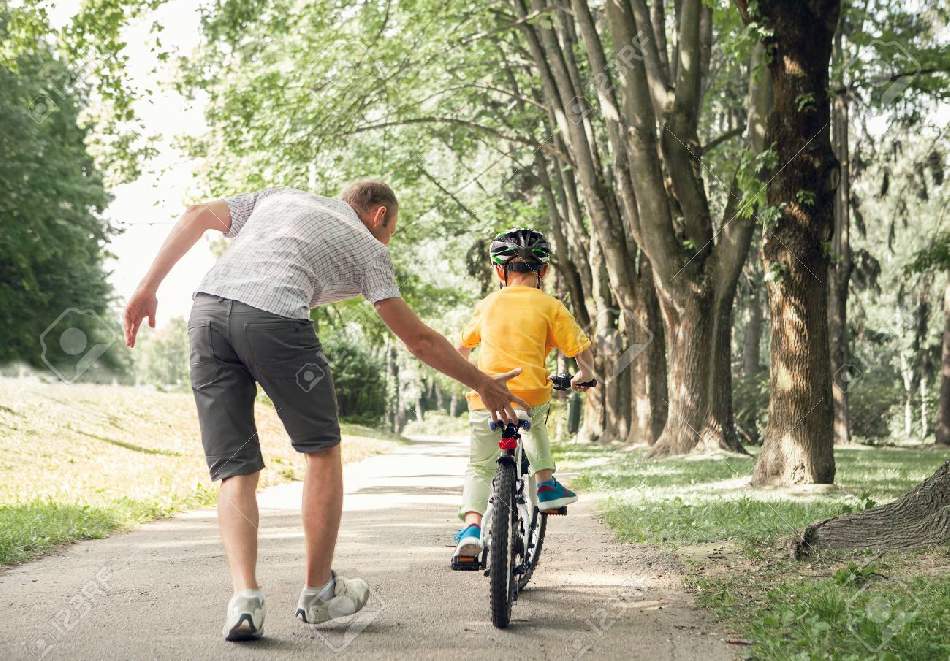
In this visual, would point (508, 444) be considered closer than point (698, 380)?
Yes

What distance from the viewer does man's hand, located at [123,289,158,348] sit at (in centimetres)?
419

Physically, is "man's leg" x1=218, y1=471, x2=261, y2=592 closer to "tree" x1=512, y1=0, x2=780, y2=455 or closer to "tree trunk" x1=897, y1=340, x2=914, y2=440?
"tree" x1=512, y1=0, x2=780, y2=455

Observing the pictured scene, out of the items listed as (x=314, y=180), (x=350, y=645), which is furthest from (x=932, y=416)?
(x=350, y=645)

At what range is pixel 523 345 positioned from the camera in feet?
17.4

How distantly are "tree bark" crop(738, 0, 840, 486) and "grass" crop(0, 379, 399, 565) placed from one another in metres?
5.89

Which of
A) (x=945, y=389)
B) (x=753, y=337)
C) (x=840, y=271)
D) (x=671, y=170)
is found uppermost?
(x=671, y=170)

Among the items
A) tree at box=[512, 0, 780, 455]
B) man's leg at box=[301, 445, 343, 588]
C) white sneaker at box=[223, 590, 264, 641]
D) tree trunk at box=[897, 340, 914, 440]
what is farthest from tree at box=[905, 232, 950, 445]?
tree trunk at box=[897, 340, 914, 440]

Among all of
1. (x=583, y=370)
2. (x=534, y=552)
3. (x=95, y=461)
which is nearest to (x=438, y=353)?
(x=583, y=370)

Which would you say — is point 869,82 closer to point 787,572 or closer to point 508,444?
point 787,572

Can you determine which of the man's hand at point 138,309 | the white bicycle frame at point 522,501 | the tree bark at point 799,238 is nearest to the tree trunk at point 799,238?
the tree bark at point 799,238

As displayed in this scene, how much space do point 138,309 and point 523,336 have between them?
1.95 m

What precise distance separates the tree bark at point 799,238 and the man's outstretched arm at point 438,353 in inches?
262

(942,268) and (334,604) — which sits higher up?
(942,268)

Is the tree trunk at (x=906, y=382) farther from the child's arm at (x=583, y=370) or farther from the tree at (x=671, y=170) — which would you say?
the child's arm at (x=583, y=370)
